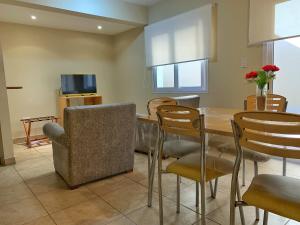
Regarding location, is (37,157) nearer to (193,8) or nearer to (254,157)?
(254,157)

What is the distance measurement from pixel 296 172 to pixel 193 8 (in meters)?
2.80

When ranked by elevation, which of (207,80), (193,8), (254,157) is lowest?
(254,157)

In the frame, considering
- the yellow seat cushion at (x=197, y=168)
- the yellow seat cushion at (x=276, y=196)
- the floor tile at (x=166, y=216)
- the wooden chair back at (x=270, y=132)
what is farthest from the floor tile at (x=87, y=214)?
the wooden chair back at (x=270, y=132)

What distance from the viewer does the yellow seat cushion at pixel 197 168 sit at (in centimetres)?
142

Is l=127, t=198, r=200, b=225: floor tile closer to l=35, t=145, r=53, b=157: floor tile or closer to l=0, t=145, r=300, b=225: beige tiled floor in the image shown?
l=0, t=145, r=300, b=225: beige tiled floor

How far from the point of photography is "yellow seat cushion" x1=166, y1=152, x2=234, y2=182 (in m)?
1.42

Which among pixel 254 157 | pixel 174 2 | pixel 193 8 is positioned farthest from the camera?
pixel 174 2

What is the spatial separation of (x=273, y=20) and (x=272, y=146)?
93.1 inches

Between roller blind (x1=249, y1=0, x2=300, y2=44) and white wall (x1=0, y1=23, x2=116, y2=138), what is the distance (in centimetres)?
377

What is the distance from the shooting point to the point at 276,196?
104cm

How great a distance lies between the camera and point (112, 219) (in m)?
1.76

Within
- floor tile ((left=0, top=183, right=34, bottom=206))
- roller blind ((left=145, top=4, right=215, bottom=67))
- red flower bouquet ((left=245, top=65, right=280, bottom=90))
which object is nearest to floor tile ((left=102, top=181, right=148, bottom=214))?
floor tile ((left=0, top=183, right=34, bottom=206))

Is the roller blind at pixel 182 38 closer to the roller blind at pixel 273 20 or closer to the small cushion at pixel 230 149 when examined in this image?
the roller blind at pixel 273 20

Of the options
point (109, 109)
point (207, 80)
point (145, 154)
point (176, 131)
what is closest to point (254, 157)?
point (176, 131)
